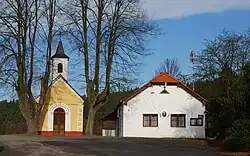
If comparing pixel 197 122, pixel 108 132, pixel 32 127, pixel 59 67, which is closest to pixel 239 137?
pixel 197 122

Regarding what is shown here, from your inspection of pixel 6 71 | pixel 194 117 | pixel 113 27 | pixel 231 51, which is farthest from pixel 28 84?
pixel 231 51

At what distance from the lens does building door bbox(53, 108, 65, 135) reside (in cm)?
6040

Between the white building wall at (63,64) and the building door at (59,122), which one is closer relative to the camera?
the building door at (59,122)

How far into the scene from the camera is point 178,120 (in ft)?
178

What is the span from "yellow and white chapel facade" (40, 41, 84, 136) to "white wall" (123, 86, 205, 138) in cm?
886

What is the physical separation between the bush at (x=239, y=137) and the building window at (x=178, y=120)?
931 inches

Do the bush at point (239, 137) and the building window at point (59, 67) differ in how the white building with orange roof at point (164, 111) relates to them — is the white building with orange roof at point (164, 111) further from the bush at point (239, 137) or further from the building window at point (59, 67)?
the bush at point (239, 137)

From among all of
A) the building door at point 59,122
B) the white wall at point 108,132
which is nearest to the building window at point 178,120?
the building door at point 59,122

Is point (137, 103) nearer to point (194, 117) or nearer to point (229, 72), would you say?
point (194, 117)

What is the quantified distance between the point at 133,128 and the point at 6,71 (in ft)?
49.8

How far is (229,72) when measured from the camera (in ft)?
132

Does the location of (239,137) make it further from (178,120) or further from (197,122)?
(178,120)

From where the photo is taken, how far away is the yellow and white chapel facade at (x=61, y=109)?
60.5m

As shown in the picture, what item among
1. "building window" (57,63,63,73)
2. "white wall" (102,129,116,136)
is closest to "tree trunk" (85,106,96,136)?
"building window" (57,63,63,73)
